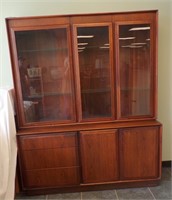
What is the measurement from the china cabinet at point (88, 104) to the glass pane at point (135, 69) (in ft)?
0.03

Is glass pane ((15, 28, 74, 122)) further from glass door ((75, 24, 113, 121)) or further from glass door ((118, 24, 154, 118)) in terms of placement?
glass door ((118, 24, 154, 118))

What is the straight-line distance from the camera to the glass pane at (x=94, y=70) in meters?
2.04

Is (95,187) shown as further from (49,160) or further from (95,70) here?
(95,70)

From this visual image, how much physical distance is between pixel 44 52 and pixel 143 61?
1.12 m

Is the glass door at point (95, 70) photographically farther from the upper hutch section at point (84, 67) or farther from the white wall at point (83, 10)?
the white wall at point (83, 10)

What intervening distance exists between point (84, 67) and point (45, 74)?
1.49ft

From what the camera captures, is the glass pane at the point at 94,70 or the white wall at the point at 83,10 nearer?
the glass pane at the point at 94,70

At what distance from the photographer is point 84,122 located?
2.16 metres

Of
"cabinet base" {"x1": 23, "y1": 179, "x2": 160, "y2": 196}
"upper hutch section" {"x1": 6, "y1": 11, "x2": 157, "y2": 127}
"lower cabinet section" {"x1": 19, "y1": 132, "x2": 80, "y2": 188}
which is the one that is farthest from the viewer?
"cabinet base" {"x1": 23, "y1": 179, "x2": 160, "y2": 196}

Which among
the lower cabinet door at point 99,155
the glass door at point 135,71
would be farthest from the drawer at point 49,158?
the glass door at point 135,71

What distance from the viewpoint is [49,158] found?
2129 mm

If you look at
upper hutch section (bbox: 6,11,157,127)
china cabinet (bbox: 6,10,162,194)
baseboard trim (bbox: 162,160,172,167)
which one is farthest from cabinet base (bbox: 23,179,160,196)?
upper hutch section (bbox: 6,11,157,127)

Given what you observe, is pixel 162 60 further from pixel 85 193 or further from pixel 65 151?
pixel 85 193

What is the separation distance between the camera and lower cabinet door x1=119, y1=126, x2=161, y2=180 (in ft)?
6.99
